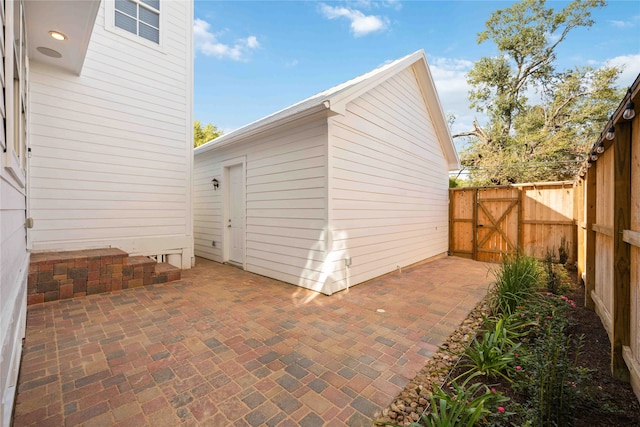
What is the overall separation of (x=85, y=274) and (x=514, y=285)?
6.06 m

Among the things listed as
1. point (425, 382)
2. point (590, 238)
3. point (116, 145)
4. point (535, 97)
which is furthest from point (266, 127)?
point (535, 97)

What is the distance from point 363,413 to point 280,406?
576mm

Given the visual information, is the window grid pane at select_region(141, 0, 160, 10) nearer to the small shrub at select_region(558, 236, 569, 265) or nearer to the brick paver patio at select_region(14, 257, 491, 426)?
the brick paver patio at select_region(14, 257, 491, 426)

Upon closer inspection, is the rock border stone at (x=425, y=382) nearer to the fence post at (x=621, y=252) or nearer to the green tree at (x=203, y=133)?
the fence post at (x=621, y=252)

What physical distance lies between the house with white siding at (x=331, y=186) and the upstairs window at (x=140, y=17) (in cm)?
245

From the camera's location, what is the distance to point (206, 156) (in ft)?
24.0

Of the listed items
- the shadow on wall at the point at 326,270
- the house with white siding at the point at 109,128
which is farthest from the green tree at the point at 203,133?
the shadow on wall at the point at 326,270

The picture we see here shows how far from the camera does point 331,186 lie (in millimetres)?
4406

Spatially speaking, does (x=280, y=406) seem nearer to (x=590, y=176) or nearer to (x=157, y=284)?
(x=157, y=284)

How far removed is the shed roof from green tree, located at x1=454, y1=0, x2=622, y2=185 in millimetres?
6100

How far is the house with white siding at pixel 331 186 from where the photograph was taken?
4.52 meters

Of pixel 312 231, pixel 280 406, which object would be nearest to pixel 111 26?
pixel 312 231

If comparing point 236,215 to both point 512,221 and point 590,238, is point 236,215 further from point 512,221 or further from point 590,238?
point 512,221

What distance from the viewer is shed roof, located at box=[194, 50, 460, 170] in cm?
422
